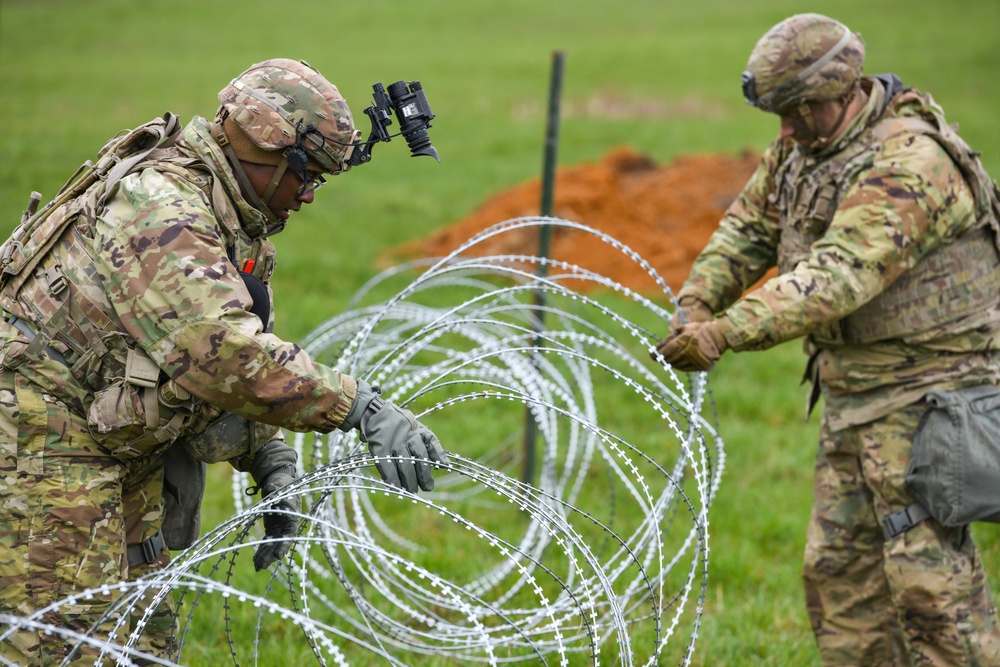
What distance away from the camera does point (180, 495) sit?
3760 millimetres

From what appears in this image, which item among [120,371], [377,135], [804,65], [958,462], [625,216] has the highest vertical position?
[804,65]

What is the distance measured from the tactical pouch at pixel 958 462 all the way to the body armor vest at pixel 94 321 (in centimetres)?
255

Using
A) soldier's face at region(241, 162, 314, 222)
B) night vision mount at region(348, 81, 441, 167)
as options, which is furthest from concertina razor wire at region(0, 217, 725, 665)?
soldier's face at region(241, 162, 314, 222)

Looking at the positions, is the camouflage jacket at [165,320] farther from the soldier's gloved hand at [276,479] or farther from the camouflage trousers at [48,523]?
the soldier's gloved hand at [276,479]

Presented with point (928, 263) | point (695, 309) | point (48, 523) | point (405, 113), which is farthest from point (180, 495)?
point (928, 263)

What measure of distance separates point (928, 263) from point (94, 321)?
10.2 ft

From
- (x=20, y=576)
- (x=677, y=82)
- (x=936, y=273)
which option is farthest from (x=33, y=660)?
(x=677, y=82)

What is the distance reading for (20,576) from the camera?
3227 mm

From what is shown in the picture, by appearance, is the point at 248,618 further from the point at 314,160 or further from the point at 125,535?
the point at 314,160

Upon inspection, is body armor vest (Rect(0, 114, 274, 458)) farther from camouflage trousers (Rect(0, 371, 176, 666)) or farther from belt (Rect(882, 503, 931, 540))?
belt (Rect(882, 503, 931, 540))

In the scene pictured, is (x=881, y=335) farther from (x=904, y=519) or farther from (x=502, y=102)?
(x=502, y=102)

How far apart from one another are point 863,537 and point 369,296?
6.00 metres

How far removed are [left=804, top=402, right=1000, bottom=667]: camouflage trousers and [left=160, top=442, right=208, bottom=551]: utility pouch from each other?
2.60m

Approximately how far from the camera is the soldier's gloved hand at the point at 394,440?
3.18 m
